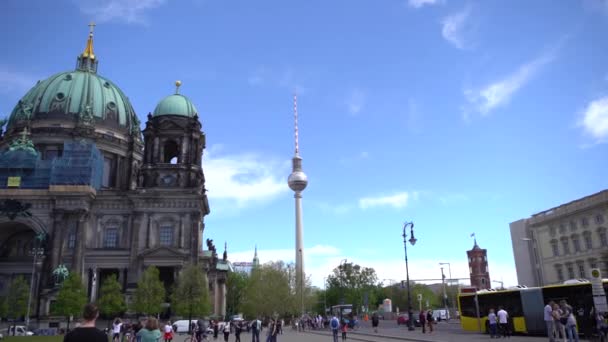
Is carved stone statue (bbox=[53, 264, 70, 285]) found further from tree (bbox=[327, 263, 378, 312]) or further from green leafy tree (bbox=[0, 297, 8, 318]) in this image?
tree (bbox=[327, 263, 378, 312])

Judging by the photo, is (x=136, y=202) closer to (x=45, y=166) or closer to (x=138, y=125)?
(x=45, y=166)

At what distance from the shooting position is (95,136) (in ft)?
252

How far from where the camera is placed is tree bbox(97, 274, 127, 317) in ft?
178

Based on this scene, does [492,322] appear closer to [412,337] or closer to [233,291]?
[412,337]

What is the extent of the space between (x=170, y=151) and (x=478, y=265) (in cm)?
9607

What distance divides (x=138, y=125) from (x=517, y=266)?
70539 millimetres

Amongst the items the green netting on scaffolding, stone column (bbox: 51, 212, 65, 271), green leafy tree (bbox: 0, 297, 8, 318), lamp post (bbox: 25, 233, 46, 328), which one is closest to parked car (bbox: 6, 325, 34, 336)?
lamp post (bbox: 25, 233, 46, 328)

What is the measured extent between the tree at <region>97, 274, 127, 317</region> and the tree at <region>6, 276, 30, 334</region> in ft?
28.1

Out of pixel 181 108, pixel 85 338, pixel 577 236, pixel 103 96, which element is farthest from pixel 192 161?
pixel 85 338

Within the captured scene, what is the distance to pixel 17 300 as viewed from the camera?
5544cm

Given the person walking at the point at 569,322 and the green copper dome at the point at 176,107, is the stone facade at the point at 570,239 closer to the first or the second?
the person walking at the point at 569,322

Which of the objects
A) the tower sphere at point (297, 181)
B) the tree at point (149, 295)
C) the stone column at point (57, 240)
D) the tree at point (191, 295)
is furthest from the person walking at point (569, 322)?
the tower sphere at point (297, 181)

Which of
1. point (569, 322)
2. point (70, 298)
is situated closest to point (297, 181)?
point (70, 298)

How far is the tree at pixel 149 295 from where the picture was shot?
2142 inches
